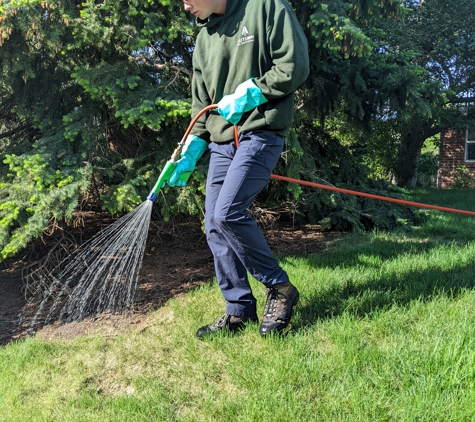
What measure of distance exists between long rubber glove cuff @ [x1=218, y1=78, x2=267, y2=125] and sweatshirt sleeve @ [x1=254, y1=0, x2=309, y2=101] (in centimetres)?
5

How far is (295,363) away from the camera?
2.43m

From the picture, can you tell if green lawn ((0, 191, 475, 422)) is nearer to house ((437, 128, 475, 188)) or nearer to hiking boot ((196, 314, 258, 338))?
hiking boot ((196, 314, 258, 338))

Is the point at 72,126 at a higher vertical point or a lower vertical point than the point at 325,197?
higher

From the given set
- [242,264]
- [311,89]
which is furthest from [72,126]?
[311,89]

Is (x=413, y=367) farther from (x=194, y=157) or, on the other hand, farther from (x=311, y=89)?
(x=311, y=89)

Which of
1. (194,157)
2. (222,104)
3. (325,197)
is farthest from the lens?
(325,197)

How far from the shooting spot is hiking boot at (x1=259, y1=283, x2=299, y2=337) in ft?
9.00

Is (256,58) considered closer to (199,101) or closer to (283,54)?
(283,54)

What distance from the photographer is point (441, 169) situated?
17.3 metres

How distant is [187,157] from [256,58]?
867 mm

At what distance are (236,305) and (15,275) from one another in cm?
318

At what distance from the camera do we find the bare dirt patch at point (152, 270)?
371 centimetres

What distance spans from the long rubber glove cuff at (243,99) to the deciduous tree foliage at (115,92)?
1343 mm

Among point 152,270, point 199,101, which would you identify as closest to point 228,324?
point 199,101
